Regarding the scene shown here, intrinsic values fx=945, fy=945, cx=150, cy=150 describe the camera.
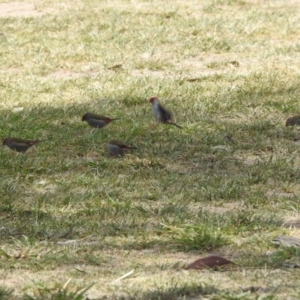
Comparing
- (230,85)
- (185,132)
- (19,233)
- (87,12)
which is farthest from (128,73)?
(19,233)

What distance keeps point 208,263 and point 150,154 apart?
2553mm

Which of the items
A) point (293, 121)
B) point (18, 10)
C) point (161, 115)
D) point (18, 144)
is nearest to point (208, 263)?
point (18, 144)

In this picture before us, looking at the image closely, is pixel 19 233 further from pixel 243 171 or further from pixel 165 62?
pixel 165 62

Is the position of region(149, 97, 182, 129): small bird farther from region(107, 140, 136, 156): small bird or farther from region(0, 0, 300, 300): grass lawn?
region(107, 140, 136, 156): small bird

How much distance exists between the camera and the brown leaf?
4438mm

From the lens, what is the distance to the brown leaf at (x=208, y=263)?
14.6 ft

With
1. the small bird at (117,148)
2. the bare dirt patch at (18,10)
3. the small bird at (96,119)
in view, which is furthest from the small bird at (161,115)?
the bare dirt patch at (18,10)

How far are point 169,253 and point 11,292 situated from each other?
999mm

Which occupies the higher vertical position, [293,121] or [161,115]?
[161,115]

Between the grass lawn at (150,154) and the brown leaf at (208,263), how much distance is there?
0.04 m

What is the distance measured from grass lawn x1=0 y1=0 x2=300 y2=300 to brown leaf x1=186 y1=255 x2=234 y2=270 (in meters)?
0.04

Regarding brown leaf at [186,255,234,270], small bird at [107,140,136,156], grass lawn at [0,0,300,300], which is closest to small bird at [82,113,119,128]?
grass lawn at [0,0,300,300]

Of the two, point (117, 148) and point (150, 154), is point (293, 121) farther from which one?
point (117, 148)

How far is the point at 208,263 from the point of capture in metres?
4.44
